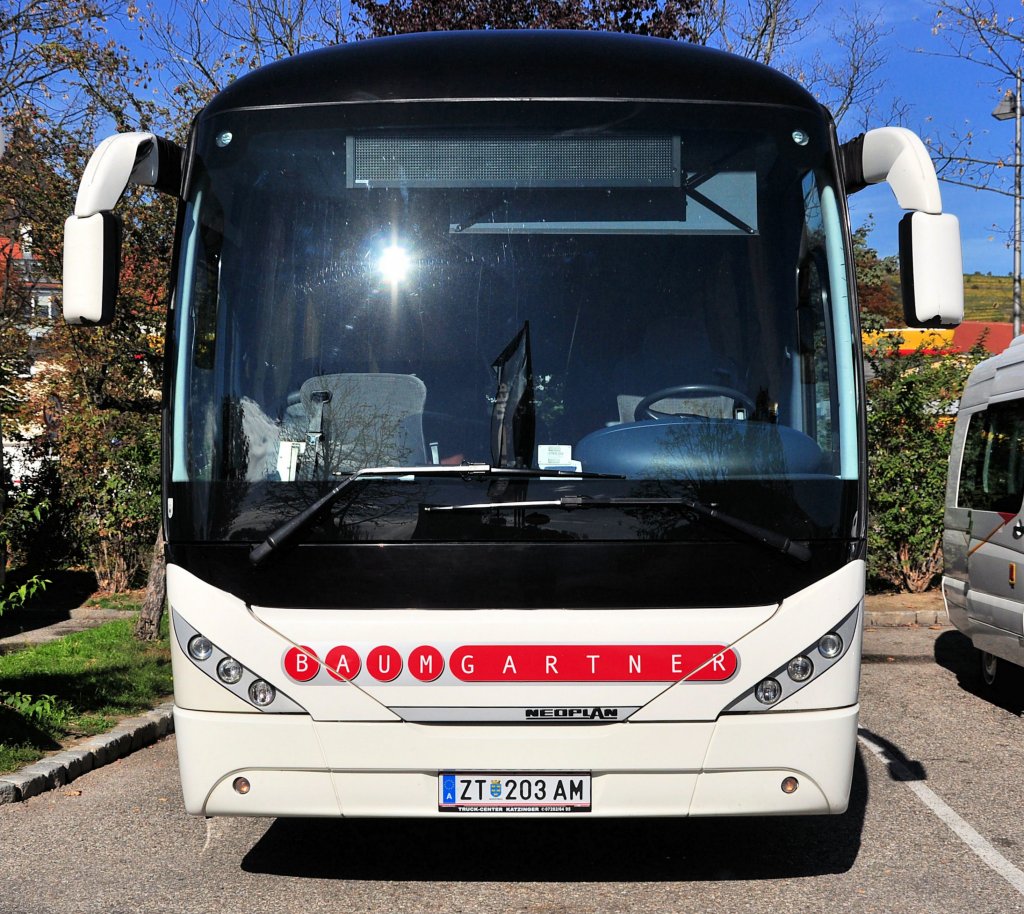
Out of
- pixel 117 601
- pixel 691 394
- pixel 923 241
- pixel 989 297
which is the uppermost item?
pixel 989 297

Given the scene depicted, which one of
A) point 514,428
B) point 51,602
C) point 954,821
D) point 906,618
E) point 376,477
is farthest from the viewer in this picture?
point 51,602

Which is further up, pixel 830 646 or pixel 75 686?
pixel 830 646

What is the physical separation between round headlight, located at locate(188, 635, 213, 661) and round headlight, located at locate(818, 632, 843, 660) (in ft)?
6.92

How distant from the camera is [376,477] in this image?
4137 mm

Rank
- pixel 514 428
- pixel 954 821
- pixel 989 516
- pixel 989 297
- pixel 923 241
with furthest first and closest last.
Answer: pixel 989 297 → pixel 989 516 → pixel 954 821 → pixel 923 241 → pixel 514 428

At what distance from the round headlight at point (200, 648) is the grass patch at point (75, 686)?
2.59 metres

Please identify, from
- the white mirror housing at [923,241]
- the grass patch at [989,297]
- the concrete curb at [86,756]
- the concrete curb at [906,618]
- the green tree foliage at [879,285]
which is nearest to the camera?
the white mirror housing at [923,241]

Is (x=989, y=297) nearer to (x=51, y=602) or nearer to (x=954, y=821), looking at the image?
(x=51, y=602)

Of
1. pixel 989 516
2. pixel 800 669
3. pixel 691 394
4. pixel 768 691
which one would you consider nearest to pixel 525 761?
pixel 768 691

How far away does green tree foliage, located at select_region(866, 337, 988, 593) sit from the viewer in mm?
13367

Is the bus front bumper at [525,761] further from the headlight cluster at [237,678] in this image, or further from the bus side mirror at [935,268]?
the bus side mirror at [935,268]

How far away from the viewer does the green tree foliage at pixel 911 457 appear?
1337 centimetres

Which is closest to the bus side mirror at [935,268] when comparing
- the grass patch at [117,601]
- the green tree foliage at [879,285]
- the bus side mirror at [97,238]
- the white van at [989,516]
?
the bus side mirror at [97,238]

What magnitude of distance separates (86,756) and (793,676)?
413cm
